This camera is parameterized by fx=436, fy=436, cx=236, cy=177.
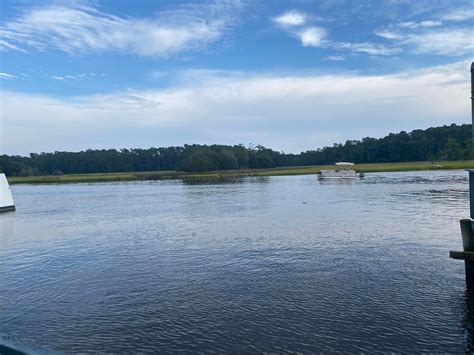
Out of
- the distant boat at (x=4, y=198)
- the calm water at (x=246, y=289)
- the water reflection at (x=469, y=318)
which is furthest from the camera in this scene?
the distant boat at (x=4, y=198)

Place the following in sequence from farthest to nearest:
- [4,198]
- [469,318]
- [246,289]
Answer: [4,198]
[246,289]
[469,318]

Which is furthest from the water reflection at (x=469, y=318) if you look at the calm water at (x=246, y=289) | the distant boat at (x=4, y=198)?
the distant boat at (x=4, y=198)

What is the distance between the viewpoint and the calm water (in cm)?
1079

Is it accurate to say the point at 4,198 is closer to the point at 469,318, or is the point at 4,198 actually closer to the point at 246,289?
the point at 246,289

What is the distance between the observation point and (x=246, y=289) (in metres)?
14.8

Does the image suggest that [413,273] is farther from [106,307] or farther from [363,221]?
[363,221]

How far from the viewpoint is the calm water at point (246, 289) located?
1079 cm

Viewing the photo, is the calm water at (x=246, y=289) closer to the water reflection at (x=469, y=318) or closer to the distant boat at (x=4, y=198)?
the water reflection at (x=469, y=318)

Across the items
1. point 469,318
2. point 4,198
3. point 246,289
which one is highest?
point 4,198

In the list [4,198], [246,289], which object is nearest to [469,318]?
[246,289]

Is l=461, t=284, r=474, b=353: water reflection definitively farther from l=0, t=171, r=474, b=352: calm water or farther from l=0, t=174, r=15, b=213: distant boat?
l=0, t=174, r=15, b=213: distant boat

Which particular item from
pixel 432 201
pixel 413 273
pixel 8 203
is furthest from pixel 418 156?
pixel 413 273

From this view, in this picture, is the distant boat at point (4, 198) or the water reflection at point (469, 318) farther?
the distant boat at point (4, 198)

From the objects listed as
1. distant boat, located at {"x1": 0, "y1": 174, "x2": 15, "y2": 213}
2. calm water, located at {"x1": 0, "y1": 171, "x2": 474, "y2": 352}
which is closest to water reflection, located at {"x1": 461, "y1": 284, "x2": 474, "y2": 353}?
calm water, located at {"x1": 0, "y1": 171, "x2": 474, "y2": 352}
